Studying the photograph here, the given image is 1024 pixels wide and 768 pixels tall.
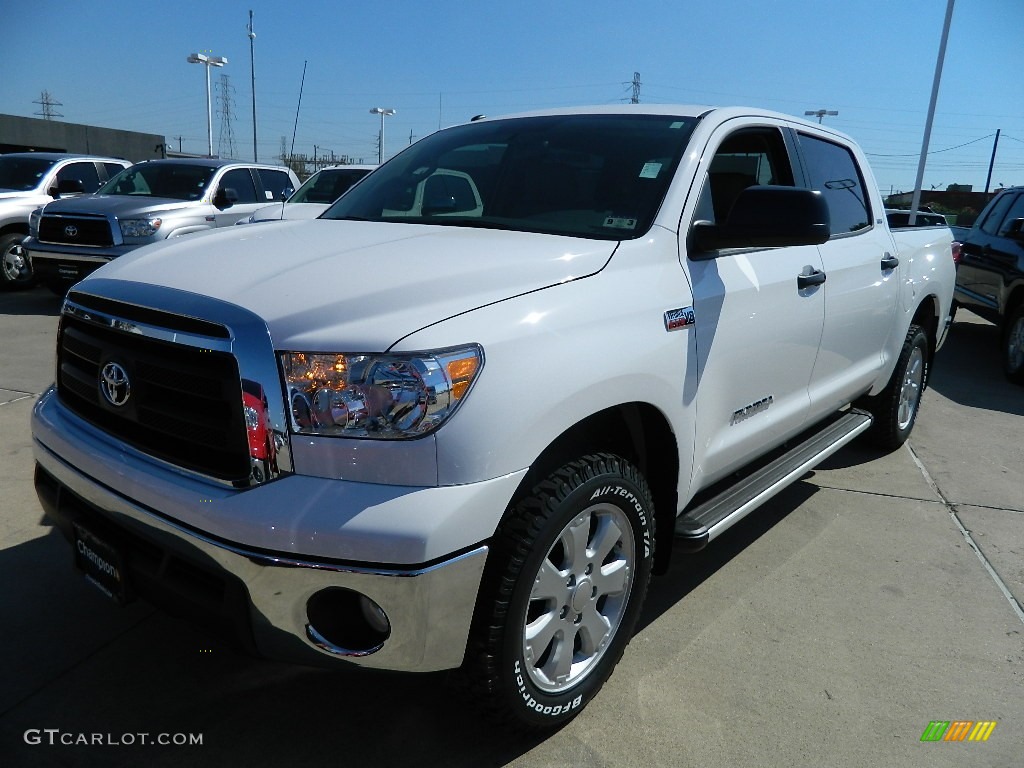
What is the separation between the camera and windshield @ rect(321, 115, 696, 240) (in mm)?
2717

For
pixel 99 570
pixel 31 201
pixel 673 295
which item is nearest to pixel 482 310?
pixel 673 295

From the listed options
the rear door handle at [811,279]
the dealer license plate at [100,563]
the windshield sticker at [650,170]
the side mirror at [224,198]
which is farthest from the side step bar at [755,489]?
the side mirror at [224,198]

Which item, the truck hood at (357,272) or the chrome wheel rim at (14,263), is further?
the chrome wheel rim at (14,263)

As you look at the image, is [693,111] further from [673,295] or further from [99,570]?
[99,570]

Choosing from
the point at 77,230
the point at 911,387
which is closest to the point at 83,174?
the point at 77,230

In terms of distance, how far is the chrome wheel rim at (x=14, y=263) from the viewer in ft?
32.6

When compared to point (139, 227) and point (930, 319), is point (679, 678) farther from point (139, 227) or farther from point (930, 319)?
point (139, 227)

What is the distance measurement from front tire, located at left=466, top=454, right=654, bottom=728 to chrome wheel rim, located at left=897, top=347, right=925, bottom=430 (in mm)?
3192

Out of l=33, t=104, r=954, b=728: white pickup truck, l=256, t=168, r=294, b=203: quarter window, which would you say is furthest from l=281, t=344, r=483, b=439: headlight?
l=256, t=168, r=294, b=203: quarter window

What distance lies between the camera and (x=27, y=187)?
10.5 metres

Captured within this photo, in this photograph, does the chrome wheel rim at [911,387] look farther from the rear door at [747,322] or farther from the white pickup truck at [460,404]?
the white pickup truck at [460,404]

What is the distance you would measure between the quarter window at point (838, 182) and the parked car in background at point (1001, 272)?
175 inches

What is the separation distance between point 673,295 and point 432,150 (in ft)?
5.12

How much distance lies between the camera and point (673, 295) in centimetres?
248
